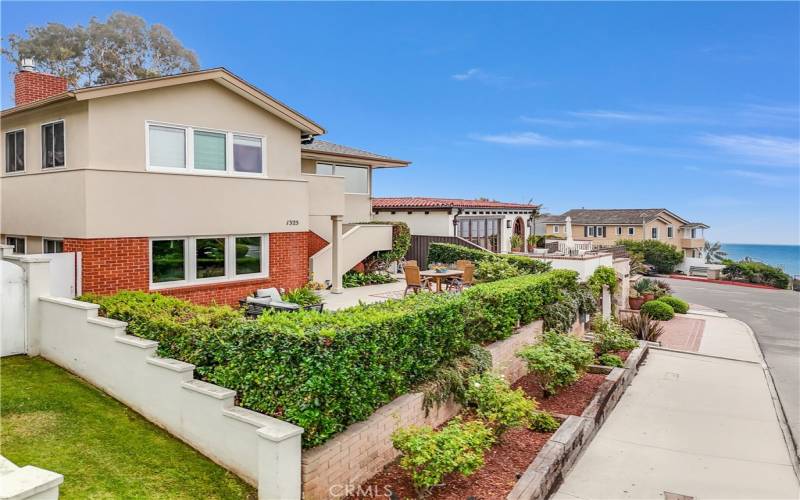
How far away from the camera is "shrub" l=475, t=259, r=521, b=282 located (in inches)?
682

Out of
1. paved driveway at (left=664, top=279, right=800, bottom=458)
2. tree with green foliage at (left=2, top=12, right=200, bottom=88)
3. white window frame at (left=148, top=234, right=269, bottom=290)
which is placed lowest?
paved driveway at (left=664, top=279, right=800, bottom=458)

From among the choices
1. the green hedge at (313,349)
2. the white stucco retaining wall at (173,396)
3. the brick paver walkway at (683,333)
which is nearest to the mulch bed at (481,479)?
the green hedge at (313,349)

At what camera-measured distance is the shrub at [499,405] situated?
8.34m

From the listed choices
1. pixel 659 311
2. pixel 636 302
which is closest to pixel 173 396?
pixel 659 311

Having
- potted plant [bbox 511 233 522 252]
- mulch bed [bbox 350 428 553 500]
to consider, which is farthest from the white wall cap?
potted plant [bbox 511 233 522 252]

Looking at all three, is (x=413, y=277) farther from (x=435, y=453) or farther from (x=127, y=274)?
(x=435, y=453)

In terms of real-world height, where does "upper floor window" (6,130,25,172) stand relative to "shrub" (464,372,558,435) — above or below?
above

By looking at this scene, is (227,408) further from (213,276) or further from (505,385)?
(213,276)

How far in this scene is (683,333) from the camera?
2208 centimetres

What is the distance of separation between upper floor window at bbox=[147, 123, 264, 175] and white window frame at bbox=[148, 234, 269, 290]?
6.00 ft

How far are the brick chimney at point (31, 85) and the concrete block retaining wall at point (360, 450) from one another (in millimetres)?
14033

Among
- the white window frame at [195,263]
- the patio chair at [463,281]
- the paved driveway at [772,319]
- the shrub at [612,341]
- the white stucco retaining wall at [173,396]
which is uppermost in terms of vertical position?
the white window frame at [195,263]

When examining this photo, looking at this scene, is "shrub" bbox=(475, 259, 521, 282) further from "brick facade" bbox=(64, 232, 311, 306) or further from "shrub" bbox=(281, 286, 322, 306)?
"brick facade" bbox=(64, 232, 311, 306)

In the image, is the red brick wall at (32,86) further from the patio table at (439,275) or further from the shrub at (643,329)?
the shrub at (643,329)
